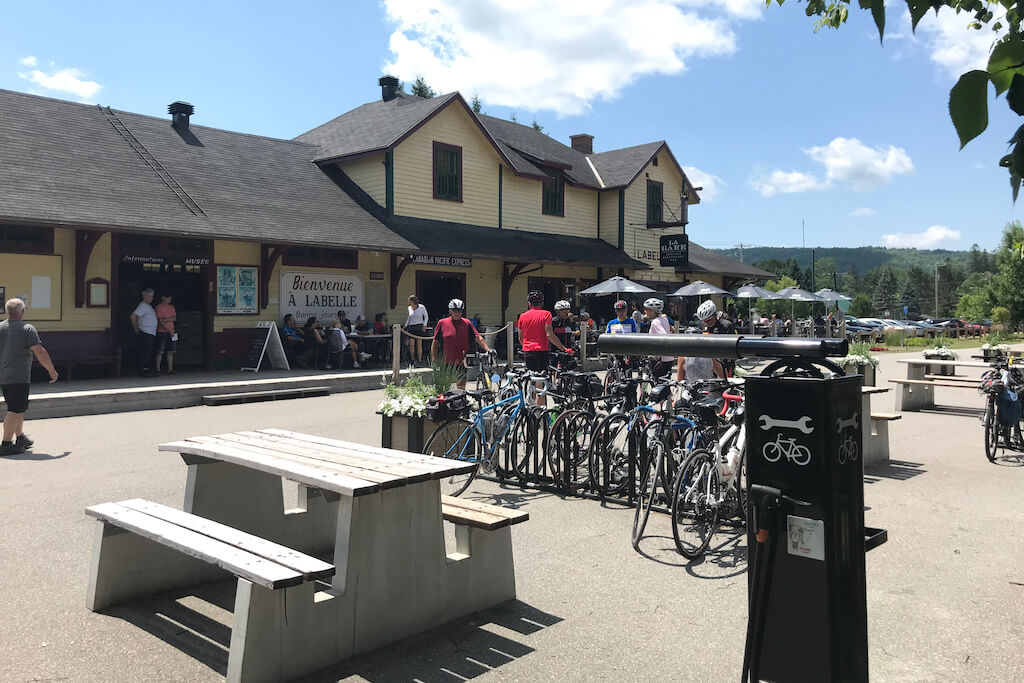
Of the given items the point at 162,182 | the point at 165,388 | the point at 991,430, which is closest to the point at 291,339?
the point at 162,182

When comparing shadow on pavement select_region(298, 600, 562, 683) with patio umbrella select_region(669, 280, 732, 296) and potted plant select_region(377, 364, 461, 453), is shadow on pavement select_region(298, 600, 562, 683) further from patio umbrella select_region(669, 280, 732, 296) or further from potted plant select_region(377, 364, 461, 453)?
patio umbrella select_region(669, 280, 732, 296)

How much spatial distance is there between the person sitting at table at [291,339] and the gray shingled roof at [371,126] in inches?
240

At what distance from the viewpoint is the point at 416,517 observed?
167 inches

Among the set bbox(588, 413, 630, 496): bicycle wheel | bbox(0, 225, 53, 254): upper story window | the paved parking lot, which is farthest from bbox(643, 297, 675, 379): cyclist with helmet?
bbox(0, 225, 53, 254): upper story window

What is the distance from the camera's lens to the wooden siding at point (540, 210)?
26516mm

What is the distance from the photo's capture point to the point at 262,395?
14672 millimetres

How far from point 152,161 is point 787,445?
64.4 feet

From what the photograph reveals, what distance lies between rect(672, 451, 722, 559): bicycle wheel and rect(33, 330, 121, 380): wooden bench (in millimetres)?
13784

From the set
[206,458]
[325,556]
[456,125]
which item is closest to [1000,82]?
[206,458]

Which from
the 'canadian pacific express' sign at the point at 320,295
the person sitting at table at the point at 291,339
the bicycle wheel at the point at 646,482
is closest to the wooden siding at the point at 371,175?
the 'canadian pacific express' sign at the point at 320,295

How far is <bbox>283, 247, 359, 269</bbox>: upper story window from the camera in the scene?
19.9 m

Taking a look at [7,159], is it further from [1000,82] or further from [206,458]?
[1000,82]

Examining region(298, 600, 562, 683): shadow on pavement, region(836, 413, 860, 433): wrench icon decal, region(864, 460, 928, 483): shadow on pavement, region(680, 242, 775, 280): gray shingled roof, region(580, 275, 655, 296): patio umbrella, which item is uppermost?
region(680, 242, 775, 280): gray shingled roof

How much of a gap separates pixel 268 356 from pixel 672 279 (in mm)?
18246
